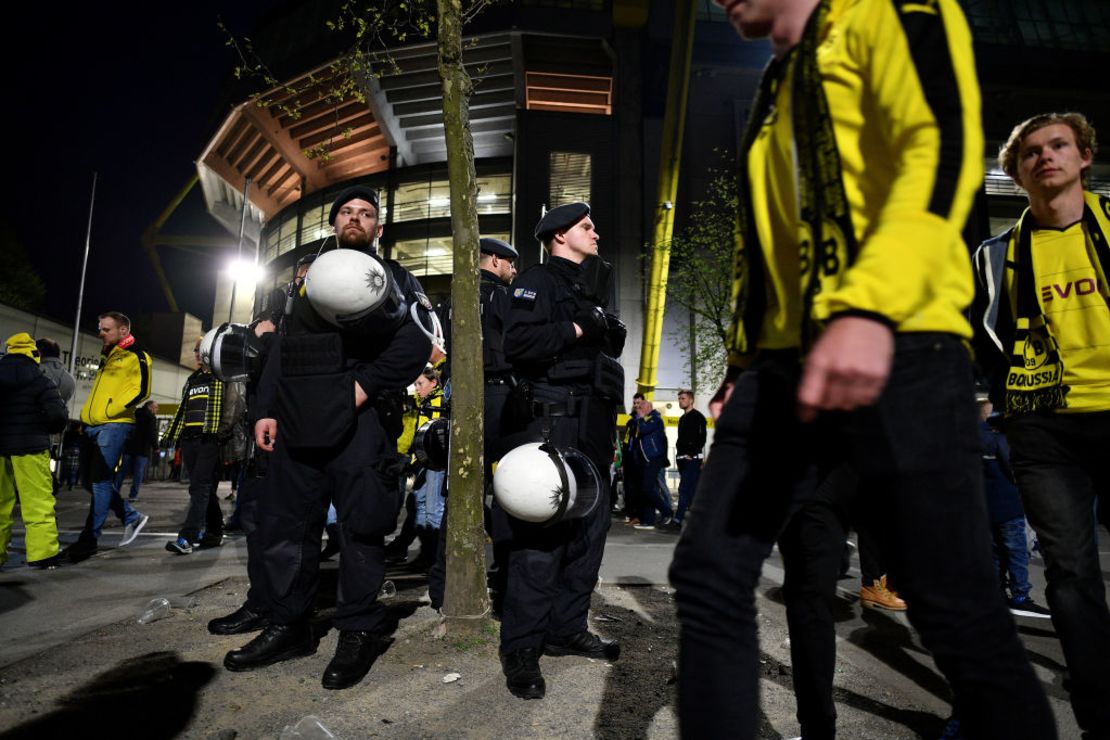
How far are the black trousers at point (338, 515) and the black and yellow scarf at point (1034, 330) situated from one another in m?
2.56

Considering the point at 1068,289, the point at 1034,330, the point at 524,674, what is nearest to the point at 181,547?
the point at 524,674

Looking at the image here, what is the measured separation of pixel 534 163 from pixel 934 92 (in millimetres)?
25765

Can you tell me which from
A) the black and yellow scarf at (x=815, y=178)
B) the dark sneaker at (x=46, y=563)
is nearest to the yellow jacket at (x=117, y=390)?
the dark sneaker at (x=46, y=563)

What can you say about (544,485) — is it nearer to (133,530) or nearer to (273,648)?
(273,648)

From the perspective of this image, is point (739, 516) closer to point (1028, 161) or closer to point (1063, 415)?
point (1063, 415)

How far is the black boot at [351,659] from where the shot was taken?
251 centimetres

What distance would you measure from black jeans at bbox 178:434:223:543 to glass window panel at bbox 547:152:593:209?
2080 centimetres

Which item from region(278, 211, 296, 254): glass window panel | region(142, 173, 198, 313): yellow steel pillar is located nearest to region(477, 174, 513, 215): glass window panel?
region(278, 211, 296, 254): glass window panel

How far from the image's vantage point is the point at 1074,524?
1962 mm

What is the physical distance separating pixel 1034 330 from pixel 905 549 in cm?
164

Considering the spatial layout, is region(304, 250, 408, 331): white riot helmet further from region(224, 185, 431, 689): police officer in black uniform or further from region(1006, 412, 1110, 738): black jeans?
region(1006, 412, 1110, 738): black jeans

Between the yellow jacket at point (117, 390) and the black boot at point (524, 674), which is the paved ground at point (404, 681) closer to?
the black boot at point (524, 674)

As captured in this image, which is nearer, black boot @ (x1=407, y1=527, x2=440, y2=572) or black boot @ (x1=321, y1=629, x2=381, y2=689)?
black boot @ (x1=321, y1=629, x2=381, y2=689)

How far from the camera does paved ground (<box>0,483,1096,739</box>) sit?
2.16 meters
